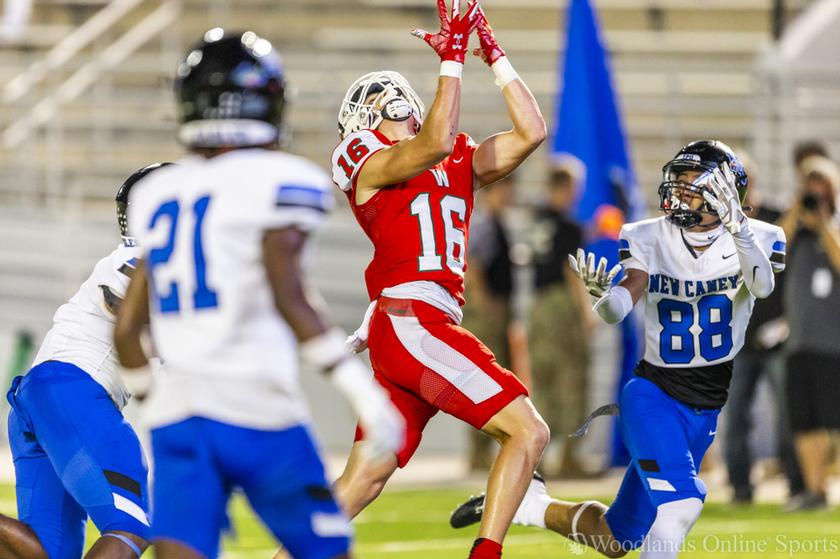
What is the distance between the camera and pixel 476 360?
575 centimetres

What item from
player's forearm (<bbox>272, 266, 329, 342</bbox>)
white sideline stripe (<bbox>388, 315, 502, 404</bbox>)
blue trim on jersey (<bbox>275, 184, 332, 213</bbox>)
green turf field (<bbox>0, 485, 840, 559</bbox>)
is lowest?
green turf field (<bbox>0, 485, 840, 559</bbox>)

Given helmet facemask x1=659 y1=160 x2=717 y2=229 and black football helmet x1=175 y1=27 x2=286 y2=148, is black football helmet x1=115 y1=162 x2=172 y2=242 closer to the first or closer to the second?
black football helmet x1=175 y1=27 x2=286 y2=148

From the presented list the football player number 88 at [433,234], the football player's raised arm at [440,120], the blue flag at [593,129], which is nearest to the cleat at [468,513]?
the football player number 88 at [433,234]

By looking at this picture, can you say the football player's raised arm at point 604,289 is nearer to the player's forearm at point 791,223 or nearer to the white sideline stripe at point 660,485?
the white sideline stripe at point 660,485

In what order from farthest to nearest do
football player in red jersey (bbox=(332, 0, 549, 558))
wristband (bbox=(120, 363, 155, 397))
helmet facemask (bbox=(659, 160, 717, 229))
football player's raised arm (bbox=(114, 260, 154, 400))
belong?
1. helmet facemask (bbox=(659, 160, 717, 229))
2. football player in red jersey (bbox=(332, 0, 549, 558))
3. wristband (bbox=(120, 363, 155, 397))
4. football player's raised arm (bbox=(114, 260, 154, 400))

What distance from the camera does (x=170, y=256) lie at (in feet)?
13.2

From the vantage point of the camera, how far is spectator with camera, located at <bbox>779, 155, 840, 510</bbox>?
1003 cm

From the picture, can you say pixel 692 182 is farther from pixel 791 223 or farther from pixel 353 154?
pixel 791 223

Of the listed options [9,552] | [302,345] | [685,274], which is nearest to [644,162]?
[685,274]

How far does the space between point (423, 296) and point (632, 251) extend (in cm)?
80

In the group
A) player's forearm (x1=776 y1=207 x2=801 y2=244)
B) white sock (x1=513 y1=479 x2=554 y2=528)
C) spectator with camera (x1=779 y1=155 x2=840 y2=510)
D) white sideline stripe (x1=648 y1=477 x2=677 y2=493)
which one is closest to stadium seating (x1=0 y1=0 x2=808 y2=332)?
player's forearm (x1=776 y1=207 x2=801 y2=244)

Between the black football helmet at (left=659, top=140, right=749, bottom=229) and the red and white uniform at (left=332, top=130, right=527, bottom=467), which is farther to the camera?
the black football helmet at (left=659, top=140, right=749, bottom=229)

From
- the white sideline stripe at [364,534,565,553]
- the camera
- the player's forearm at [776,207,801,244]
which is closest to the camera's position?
the white sideline stripe at [364,534,565,553]

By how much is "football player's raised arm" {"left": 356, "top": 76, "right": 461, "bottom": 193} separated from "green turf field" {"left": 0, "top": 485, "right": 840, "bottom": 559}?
6.93 feet
